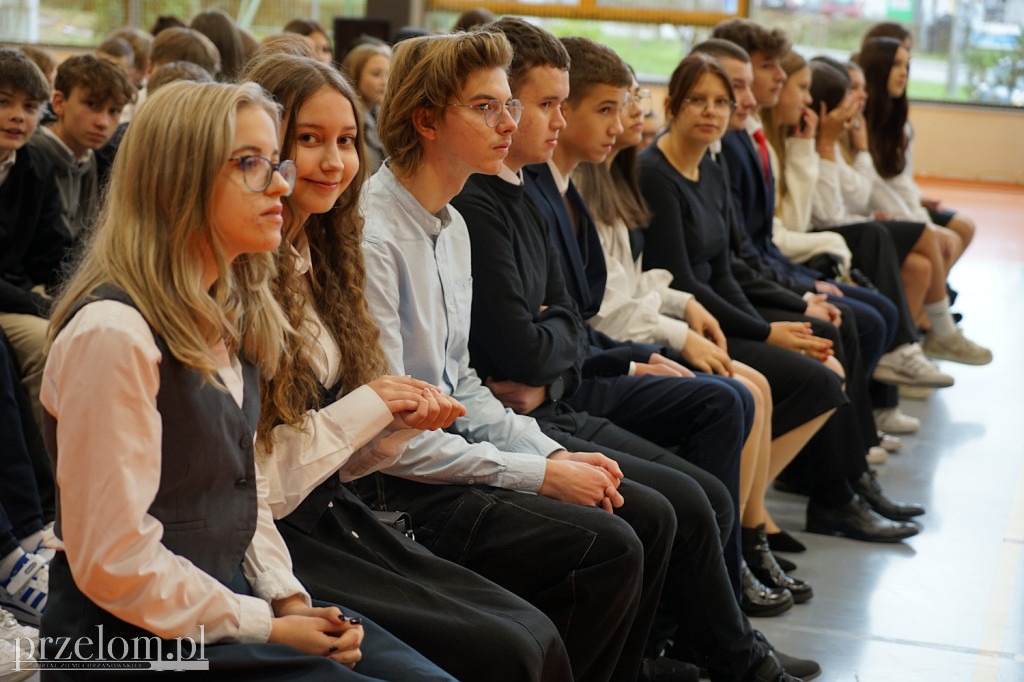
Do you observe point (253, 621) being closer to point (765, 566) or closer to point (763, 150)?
point (765, 566)

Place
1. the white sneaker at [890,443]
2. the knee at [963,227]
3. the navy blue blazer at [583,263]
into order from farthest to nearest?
the knee at [963,227]
the white sneaker at [890,443]
the navy blue blazer at [583,263]

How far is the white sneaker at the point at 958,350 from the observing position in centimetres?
484

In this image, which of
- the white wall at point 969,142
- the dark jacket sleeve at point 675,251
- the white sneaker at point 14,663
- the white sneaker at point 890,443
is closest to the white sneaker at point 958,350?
the white sneaker at point 890,443

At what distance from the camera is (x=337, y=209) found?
5.99 feet

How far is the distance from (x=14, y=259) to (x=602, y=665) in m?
2.01

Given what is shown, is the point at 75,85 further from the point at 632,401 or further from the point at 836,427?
the point at 836,427

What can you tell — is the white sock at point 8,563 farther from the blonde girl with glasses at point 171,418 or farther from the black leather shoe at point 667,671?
the black leather shoe at point 667,671

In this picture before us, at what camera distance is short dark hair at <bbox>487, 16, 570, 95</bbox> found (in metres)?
2.40

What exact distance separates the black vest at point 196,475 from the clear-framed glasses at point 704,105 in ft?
7.51

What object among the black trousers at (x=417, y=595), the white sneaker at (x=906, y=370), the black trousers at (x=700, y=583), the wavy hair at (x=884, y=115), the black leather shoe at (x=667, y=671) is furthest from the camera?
the wavy hair at (x=884, y=115)

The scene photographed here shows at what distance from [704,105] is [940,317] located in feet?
6.82

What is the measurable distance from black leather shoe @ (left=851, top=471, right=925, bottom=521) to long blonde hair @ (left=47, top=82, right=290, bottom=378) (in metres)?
2.65

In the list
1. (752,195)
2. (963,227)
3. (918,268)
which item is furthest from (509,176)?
(963,227)

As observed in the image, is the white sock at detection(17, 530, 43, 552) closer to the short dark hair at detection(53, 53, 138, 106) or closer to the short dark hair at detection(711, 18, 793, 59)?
the short dark hair at detection(53, 53, 138, 106)
